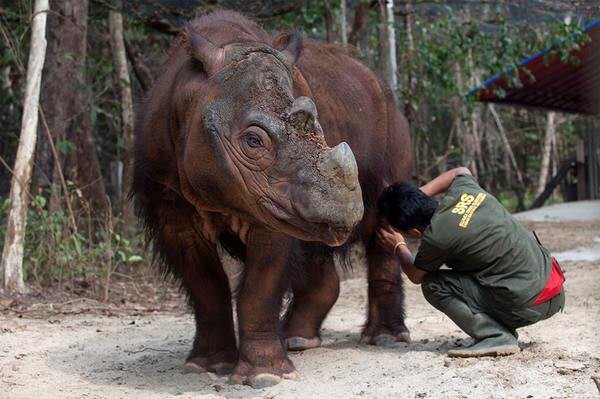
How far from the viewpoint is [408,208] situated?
18.1ft

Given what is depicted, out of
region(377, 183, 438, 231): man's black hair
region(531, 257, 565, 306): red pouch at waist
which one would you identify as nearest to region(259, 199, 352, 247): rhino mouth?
region(377, 183, 438, 231): man's black hair

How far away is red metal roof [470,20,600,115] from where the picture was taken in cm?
1483

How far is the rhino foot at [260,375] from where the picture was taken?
16.6ft

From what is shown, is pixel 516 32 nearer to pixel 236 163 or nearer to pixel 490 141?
pixel 490 141

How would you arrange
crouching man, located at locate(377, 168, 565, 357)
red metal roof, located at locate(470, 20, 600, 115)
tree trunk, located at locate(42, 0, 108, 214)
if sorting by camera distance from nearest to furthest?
crouching man, located at locate(377, 168, 565, 357)
tree trunk, located at locate(42, 0, 108, 214)
red metal roof, located at locate(470, 20, 600, 115)

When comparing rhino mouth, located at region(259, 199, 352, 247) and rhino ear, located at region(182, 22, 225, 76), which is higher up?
rhino ear, located at region(182, 22, 225, 76)

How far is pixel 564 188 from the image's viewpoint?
72.0 ft

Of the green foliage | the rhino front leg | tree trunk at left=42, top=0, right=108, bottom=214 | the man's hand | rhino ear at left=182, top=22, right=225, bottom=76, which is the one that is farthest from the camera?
tree trunk at left=42, top=0, right=108, bottom=214

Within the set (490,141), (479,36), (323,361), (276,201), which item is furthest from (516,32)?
(276,201)

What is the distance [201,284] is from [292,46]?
1.43 metres

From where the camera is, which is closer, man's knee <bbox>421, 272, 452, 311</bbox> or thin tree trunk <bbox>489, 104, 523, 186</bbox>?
man's knee <bbox>421, 272, 452, 311</bbox>

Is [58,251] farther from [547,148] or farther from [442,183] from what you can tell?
[547,148]

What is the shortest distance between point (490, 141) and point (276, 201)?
1734cm

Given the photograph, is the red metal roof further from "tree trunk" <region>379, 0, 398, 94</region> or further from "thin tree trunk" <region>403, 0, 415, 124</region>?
"tree trunk" <region>379, 0, 398, 94</region>
